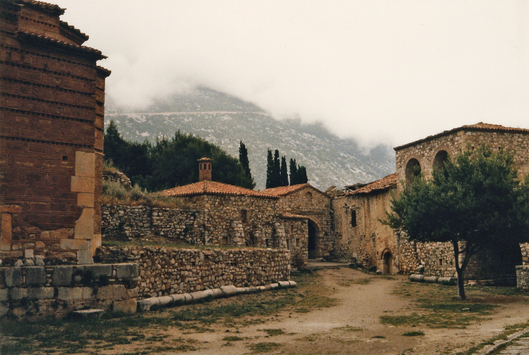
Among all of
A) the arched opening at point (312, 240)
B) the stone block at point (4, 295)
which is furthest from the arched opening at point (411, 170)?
the stone block at point (4, 295)

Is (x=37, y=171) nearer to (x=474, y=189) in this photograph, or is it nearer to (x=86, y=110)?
(x=86, y=110)

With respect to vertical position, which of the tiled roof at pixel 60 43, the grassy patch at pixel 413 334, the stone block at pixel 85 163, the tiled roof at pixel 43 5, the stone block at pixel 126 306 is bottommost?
the grassy patch at pixel 413 334

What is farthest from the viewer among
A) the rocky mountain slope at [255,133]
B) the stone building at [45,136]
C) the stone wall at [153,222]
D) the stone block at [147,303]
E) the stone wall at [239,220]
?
the rocky mountain slope at [255,133]

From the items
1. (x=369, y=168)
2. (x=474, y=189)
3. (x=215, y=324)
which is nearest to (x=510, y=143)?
(x=474, y=189)

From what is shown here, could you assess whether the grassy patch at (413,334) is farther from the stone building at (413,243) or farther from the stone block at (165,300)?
the stone building at (413,243)

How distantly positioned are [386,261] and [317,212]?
1067 centimetres

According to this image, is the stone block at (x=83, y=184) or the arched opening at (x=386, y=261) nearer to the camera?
the stone block at (x=83, y=184)

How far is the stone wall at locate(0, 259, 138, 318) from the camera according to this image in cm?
1191

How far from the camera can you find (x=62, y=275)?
12.6 metres

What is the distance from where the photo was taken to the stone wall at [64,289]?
11914 millimetres

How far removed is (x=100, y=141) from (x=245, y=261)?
8982 millimetres

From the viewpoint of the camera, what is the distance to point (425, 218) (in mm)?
18984

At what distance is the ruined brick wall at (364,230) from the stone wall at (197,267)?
12064mm

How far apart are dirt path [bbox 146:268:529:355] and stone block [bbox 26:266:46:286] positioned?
3.62 metres
